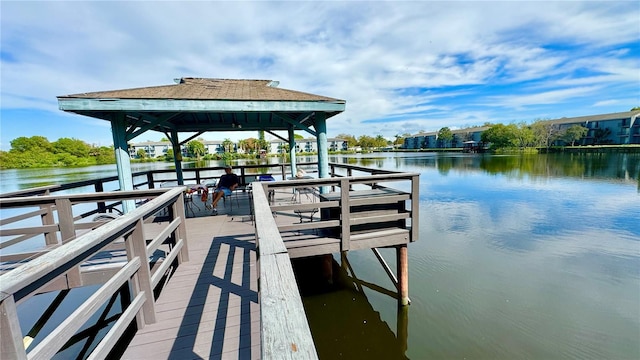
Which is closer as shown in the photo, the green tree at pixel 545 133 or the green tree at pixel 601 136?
the green tree at pixel 601 136

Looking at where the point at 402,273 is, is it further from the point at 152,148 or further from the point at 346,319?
the point at 152,148

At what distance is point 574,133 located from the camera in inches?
2068

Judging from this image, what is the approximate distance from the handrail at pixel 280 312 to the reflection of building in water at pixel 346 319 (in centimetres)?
400

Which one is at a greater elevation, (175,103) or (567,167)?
(175,103)

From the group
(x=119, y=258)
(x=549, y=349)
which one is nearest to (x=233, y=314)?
(x=119, y=258)

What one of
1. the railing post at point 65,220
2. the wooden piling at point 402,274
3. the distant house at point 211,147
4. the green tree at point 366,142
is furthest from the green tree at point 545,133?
the railing post at point 65,220

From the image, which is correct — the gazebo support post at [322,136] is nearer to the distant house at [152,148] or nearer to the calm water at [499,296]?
the calm water at [499,296]

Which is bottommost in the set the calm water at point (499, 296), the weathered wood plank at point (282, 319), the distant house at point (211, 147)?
the calm water at point (499, 296)

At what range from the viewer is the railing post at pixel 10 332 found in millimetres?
1009

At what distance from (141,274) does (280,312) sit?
2.21m

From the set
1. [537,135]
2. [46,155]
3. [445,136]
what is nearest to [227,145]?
[46,155]

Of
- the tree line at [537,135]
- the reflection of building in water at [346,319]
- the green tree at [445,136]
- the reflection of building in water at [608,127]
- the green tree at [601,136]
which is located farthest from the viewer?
the green tree at [445,136]

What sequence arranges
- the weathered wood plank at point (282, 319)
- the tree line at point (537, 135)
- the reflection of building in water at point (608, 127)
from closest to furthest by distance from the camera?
the weathered wood plank at point (282, 319)
the reflection of building in water at point (608, 127)
the tree line at point (537, 135)

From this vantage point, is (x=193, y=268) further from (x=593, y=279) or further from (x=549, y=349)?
(x=593, y=279)
